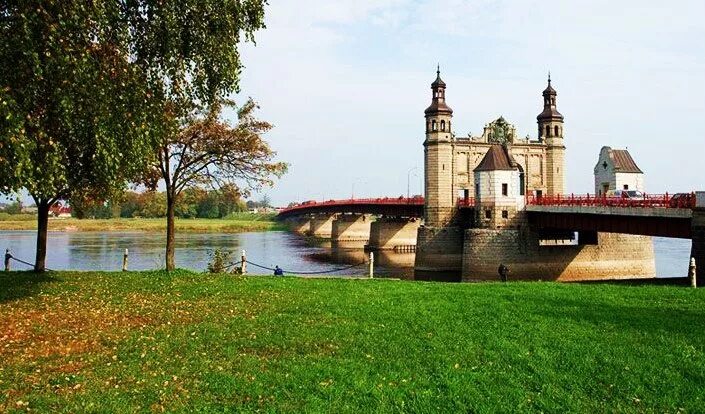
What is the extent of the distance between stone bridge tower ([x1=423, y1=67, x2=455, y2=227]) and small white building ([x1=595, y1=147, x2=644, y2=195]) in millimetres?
14836

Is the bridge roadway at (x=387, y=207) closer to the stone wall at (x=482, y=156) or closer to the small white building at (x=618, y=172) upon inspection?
the stone wall at (x=482, y=156)

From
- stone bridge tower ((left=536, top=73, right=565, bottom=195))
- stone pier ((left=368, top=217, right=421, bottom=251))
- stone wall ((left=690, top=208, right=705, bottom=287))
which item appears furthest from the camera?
stone pier ((left=368, top=217, right=421, bottom=251))

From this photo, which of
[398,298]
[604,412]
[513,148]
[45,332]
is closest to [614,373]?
[604,412]

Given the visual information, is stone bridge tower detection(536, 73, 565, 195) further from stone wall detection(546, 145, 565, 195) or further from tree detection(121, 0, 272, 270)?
tree detection(121, 0, 272, 270)

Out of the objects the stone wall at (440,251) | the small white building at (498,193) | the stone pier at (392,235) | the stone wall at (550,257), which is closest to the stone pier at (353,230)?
the stone pier at (392,235)

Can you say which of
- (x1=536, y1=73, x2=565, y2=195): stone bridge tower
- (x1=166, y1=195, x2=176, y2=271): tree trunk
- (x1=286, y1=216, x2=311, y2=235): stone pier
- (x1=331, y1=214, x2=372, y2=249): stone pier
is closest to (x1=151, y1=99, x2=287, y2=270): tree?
(x1=166, y1=195, x2=176, y2=271): tree trunk

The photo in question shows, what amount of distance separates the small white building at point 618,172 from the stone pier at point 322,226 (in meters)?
75.6

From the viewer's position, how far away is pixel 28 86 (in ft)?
37.1

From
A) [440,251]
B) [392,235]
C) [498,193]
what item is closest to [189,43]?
[498,193]

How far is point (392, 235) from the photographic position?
84.6 metres

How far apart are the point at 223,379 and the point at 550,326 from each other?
8117 mm

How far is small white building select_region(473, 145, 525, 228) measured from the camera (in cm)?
4891

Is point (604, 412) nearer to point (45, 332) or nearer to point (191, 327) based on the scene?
point (191, 327)

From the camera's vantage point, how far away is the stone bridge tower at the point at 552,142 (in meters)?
59.8
